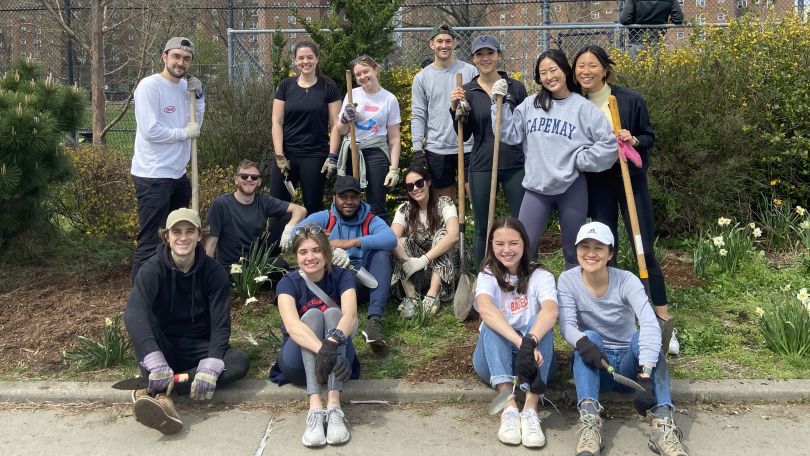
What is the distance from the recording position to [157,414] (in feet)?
12.2

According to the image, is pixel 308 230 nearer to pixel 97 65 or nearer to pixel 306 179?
pixel 306 179

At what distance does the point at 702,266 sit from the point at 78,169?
558cm

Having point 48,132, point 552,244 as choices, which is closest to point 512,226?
point 552,244

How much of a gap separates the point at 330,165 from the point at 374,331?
1.77m

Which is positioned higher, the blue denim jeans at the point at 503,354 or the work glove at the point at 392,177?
the work glove at the point at 392,177

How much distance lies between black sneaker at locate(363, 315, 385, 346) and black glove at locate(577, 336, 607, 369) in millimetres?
1444

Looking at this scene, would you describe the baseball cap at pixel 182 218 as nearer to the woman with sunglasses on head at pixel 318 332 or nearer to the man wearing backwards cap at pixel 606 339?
the woman with sunglasses on head at pixel 318 332

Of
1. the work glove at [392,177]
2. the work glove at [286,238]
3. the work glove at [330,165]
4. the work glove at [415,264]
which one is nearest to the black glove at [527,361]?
the work glove at [415,264]

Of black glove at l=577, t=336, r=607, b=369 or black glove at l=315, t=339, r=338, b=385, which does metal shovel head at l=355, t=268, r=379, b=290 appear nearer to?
black glove at l=315, t=339, r=338, b=385

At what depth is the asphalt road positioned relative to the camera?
3674 mm

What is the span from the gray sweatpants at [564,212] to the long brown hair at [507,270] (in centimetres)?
41

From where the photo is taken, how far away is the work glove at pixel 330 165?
20.1 feet

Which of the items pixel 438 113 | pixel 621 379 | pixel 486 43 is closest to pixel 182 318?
pixel 621 379

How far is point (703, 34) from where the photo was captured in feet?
26.3
